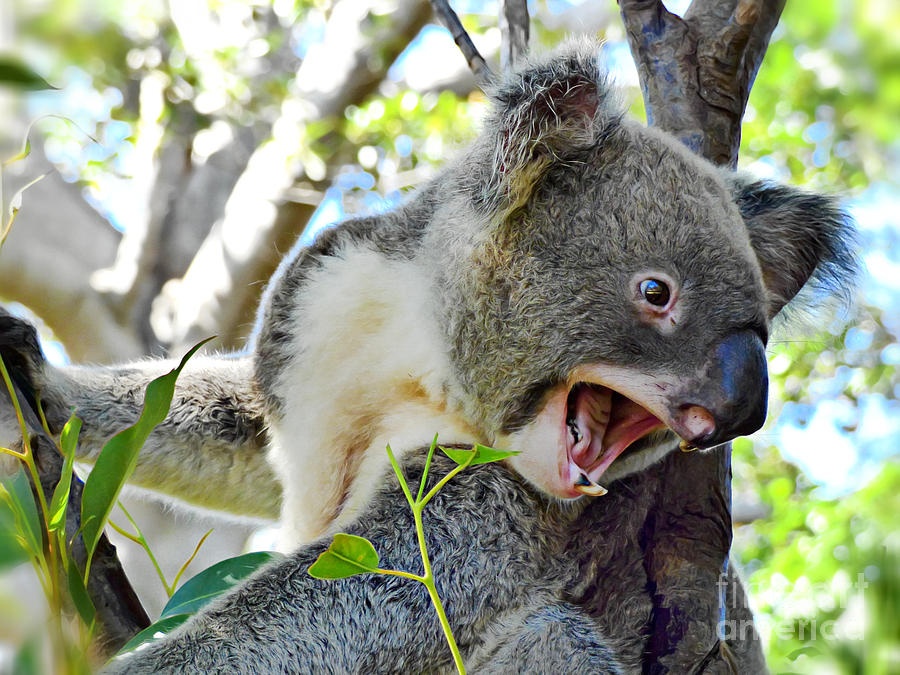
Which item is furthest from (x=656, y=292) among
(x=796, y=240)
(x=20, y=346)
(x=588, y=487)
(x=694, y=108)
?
(x=20, y=346)

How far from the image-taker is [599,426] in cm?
212

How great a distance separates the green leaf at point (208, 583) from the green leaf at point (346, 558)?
0.42 meters

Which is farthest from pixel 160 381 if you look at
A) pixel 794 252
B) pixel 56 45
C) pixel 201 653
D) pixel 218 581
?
pixel 794 252

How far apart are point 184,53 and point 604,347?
5.02 m

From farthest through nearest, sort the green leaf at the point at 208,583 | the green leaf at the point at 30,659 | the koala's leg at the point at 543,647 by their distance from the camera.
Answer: the koala's leg at the point at 543,647 < the green leaf at the point at 208,583 < the green leaf at the point at 30,659

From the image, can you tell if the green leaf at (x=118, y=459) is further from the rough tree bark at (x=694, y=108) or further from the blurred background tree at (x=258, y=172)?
the blurred background tree at (x=258, y=172)

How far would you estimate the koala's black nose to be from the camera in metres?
1.85

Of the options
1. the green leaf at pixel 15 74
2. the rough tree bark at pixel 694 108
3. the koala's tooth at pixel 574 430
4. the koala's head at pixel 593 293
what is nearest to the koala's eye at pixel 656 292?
the koala's head at pixel 593 293

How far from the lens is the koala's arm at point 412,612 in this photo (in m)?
1.82

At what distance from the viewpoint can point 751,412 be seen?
1854 mm

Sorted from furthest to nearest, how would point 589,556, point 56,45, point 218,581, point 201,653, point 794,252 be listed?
point 794,252 → point 589,556 → point 201,653 → point 218,581 → point 56,45

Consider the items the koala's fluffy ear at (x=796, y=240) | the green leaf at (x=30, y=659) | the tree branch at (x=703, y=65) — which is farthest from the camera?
the tree branch at (x=703, y=65)

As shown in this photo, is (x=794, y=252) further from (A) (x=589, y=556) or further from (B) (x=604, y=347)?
(A) (x=589, y=556)

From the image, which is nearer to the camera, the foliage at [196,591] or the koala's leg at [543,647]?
the foliage at [196,591]
